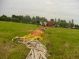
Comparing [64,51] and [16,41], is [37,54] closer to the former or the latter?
[64,51]

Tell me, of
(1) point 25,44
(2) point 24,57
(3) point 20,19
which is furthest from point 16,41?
(3) point 20,19

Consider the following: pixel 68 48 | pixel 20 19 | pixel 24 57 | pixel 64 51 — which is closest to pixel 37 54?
pixel 24 57

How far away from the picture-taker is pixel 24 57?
17516mm

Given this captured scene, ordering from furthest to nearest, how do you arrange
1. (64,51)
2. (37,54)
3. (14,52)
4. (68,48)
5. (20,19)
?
(20,19) < (68,48) < (64,51) < (14,52) < (37,54)

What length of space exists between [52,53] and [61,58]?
1.82 meters

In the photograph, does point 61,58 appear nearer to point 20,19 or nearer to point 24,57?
point 24,57

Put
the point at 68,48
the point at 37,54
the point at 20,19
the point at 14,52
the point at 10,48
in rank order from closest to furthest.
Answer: the point at 37,54 → the point at 14,52 → the point at 10,48 → the point at 68,48 → the point at 20,19

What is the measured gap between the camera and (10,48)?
19.9 meters

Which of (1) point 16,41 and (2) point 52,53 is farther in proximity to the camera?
(1) point 16,41

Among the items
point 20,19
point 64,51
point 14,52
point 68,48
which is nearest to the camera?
point 14,52

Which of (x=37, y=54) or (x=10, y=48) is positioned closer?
(x=37, y=54)

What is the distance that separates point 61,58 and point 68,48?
4.30 m

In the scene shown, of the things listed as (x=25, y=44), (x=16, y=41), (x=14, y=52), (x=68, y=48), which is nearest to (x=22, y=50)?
(x=14, y=52)

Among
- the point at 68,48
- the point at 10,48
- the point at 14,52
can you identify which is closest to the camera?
the point at 14,52
